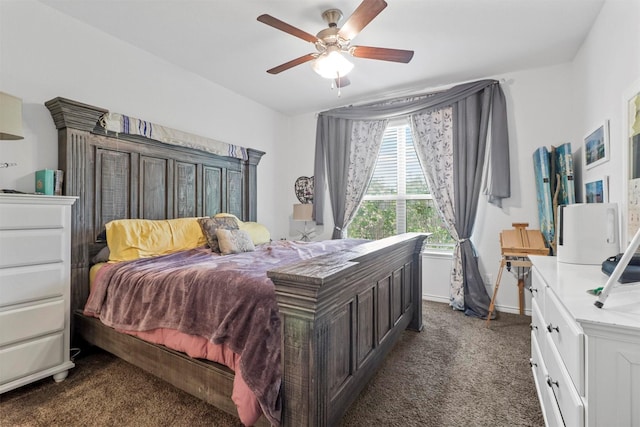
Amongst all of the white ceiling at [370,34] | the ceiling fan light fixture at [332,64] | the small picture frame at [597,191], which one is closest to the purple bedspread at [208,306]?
the ceiling fan light fixture at [332,64]

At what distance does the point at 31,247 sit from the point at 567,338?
2822 millimetres

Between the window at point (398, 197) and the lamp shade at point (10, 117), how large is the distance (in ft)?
11.5

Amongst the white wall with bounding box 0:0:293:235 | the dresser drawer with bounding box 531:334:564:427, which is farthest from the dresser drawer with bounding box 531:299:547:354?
the white wall with bounding box 0:0:293:235

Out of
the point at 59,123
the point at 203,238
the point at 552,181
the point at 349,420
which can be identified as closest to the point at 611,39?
the point at 552,181

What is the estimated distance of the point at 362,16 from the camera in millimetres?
1865

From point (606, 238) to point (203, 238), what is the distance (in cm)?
299

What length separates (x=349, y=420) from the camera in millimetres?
1584

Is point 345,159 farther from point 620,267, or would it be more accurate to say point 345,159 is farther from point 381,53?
point 620,267

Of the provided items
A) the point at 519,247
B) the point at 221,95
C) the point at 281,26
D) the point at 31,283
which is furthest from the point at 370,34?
the point at 31,283

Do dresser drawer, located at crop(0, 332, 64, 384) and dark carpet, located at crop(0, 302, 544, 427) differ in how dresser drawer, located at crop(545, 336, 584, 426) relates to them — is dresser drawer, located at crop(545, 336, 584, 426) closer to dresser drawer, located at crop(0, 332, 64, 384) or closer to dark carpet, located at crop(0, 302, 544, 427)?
dark carpet, located at crop(0, 302, 544, 427)

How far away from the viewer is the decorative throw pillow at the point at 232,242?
8.55 feet

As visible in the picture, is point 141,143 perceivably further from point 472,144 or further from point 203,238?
point 472,144

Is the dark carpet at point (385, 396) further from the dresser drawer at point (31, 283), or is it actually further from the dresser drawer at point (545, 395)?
the dresser drawer at point (31, 283)

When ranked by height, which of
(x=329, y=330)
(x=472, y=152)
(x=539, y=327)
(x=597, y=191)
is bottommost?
(x=539, y=327)
